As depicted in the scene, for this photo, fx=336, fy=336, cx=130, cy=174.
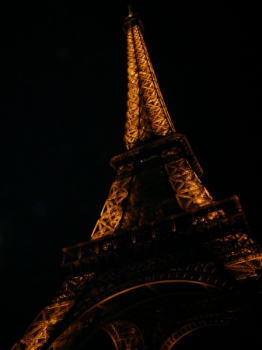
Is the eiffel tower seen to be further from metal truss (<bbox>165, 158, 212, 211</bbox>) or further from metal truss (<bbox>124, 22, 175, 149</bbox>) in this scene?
metal truss (<bbox>124, 22, 175, 149</bbox>)

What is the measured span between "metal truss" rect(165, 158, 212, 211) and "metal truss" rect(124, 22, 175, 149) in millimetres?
4782

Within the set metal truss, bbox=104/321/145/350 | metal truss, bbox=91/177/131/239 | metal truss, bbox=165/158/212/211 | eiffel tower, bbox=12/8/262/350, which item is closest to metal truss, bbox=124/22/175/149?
eiffel tower, bbox=12/8/262/350

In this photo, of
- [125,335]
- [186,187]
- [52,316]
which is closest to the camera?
[52,316]

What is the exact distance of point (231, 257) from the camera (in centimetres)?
1238

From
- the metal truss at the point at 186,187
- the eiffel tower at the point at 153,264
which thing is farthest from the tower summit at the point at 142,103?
the metal truss at the point at 186,187

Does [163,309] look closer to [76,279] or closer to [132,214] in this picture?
[132,214]

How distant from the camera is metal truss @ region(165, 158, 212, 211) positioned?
1677cm

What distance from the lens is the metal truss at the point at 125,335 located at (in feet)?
61.5

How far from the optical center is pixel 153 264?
13680 mm

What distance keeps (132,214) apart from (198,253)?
6.99 m

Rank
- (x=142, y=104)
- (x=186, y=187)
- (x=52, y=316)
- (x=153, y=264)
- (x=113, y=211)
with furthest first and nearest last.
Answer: (x=142, y=104), (x=113, y=211), (x=186, y=187), (x=153, y=264), (x=52, y=316)

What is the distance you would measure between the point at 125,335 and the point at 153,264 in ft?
26.6

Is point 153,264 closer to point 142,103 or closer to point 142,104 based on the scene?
point 142,104

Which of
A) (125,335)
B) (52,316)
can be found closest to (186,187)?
(125,335)
